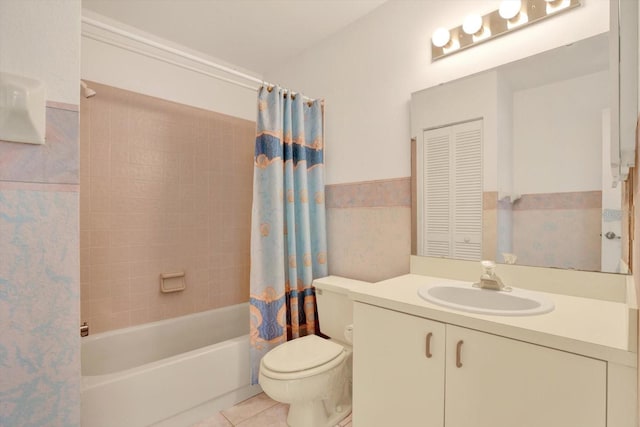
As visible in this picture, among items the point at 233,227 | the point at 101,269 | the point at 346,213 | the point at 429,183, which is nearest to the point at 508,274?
the point at 429,183

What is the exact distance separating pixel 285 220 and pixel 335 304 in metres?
0.61

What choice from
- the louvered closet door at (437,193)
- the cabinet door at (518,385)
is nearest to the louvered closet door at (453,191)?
the louvered closet door at (437,193)

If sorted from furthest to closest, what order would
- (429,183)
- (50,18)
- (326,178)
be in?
1. (326,178)
2. (429,183)
3. (50,18)

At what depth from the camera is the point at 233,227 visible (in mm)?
2641

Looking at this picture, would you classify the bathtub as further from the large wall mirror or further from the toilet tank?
the large wall mirror

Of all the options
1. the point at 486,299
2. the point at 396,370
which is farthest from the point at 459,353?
the point at 486,299

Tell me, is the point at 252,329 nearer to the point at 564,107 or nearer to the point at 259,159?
the point at 259,159

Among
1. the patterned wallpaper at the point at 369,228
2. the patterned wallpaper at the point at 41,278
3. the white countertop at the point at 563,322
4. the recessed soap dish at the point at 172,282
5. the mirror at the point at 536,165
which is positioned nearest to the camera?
the white countertop at the point at 563,322

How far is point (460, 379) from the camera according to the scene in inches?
41.7

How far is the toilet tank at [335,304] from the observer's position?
184 cm

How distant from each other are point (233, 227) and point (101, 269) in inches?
37.5

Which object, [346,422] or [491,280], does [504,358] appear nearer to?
[491,280]

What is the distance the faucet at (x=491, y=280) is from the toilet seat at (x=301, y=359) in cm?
79

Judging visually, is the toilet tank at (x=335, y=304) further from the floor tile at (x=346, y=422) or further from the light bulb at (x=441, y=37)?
the light bulb at (x=441, y=37)
